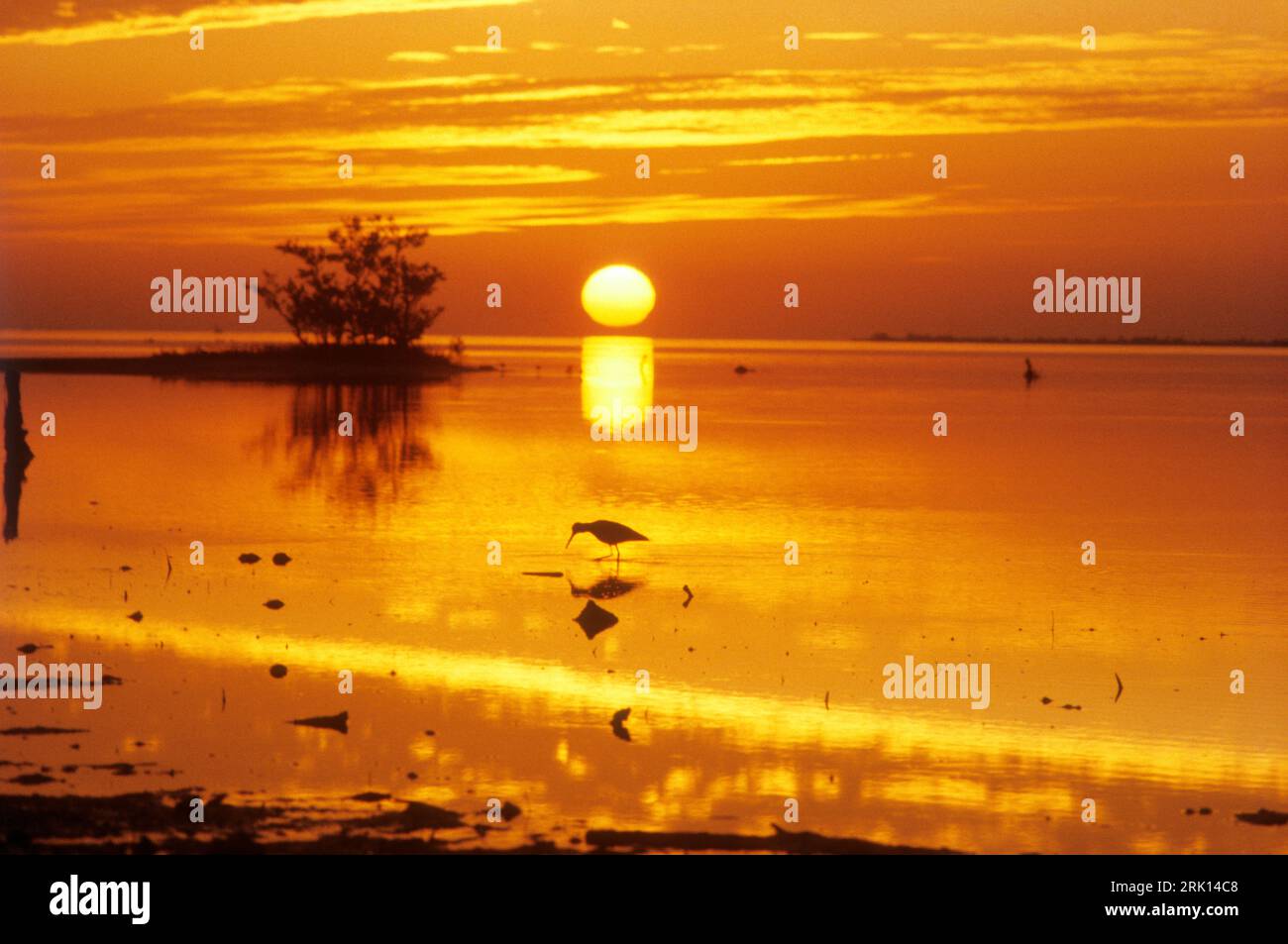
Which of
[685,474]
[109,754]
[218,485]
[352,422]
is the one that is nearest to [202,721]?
[109,754]

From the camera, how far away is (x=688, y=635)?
62.1 feet

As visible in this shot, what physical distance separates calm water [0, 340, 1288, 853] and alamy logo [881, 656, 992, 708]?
0.20m

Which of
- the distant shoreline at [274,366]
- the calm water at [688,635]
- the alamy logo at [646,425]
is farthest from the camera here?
the distant shoreline at [274,366]

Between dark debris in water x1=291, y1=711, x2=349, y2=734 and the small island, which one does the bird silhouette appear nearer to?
dark debris in water x1=291, y1=711, x2=349, y2=734

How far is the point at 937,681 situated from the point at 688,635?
130 inches

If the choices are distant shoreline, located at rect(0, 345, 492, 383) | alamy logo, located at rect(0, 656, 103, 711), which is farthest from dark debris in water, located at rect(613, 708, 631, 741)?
distant shoreline, located at rect(0, 345, 492, 383)

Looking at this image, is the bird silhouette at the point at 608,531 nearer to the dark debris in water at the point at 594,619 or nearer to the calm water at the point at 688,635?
the calm water at the point at 688,635

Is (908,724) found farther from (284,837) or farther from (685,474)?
(685,474)

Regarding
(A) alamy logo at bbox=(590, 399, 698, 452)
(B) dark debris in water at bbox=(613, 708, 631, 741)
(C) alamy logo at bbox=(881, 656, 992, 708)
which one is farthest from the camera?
(A) alamy logo at bbox=(590, 399, 698, 452)

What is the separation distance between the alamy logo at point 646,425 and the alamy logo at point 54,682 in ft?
107

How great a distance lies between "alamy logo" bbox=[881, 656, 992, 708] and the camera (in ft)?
52.9

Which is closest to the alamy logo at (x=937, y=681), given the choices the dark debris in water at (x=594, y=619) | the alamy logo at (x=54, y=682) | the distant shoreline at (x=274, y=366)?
the dark debris in water at (x=594, y=619)

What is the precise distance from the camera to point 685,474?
39969 millimetres
